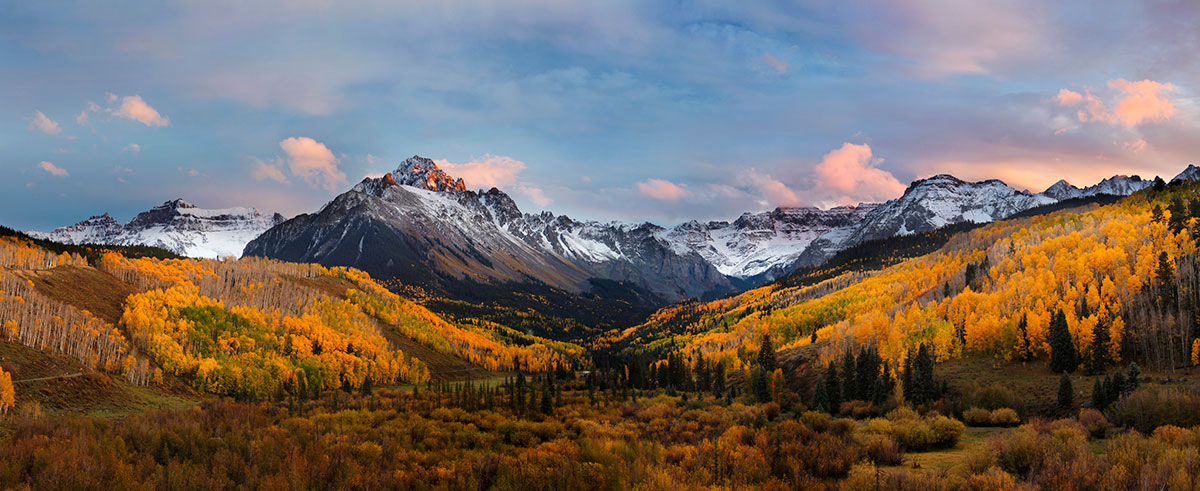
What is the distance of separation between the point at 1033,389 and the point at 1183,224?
3348 inches

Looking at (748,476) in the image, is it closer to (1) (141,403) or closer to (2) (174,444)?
(2) (174,444)

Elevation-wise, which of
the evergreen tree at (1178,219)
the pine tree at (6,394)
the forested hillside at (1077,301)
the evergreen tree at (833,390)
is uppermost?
the evergreen tree at (1178,219)

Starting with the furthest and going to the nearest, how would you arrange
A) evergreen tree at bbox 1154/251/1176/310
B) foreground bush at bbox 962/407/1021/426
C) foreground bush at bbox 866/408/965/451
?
evergreen tree at bbox 1154/251/1176/310 → foreground bush at bbox 962/407/1021/426 → foreground bush at bbox 866/408/965/451

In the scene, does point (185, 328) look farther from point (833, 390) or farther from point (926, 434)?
point (926, 434)

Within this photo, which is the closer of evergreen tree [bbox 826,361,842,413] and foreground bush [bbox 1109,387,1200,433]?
foreground bush [bbox 1109,387,1200,433]

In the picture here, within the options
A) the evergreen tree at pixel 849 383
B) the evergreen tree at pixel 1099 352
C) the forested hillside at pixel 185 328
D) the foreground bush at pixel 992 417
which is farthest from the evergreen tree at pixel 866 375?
the forested hillside at pixel 185 328

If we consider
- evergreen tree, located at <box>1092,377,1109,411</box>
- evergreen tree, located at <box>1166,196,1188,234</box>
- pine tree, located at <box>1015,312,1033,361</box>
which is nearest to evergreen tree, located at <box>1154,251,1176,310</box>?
pine tree, located at <box>1015,312,1033,361</box>

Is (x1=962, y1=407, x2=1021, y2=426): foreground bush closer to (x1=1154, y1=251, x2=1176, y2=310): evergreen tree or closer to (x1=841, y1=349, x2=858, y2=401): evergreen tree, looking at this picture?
(x1=841, y1=349, x2=858, y2=401): evergreen tree

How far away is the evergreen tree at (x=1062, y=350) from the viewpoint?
78.4m

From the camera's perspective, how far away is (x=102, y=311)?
396 feet

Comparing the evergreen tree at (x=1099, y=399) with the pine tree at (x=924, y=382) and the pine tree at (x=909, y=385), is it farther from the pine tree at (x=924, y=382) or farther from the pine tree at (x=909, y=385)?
the pine tree at (x=909, y=385)

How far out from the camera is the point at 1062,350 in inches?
3103

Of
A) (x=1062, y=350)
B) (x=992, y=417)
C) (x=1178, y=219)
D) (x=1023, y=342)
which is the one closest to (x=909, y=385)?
(x=1062, y=350)

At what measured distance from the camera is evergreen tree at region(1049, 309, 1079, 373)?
257 ft
